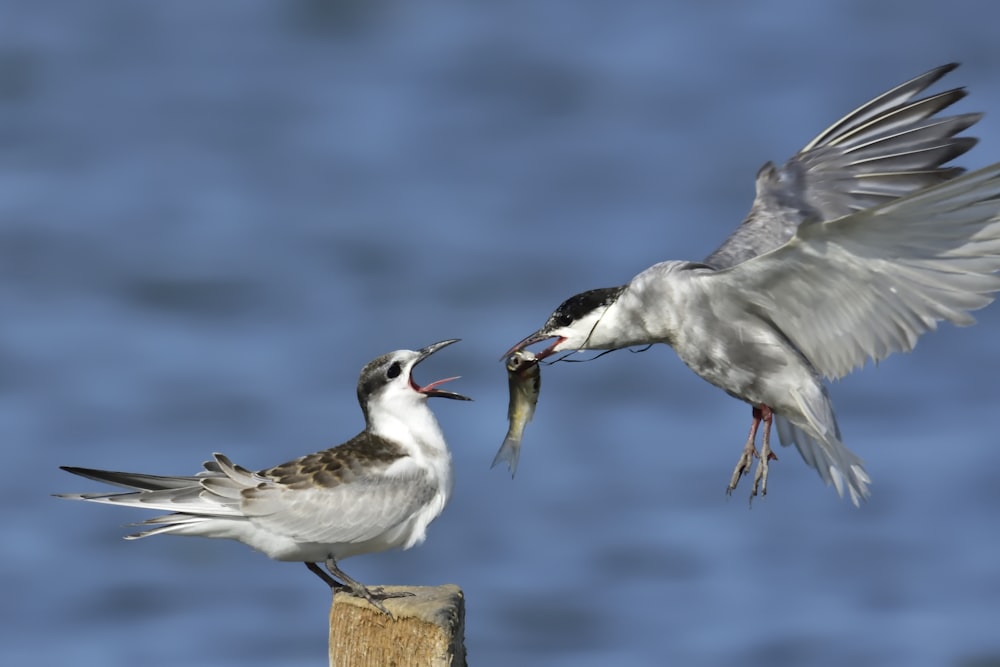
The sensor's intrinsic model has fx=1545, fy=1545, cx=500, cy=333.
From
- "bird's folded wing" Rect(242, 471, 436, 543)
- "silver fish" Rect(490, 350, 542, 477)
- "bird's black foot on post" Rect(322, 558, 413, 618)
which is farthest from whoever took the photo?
"silver fish" Rect(490, 350, 542, 477)

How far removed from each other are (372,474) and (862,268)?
94.2 inches

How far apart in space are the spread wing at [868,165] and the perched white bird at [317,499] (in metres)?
2.77

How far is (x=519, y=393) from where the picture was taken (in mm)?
7531

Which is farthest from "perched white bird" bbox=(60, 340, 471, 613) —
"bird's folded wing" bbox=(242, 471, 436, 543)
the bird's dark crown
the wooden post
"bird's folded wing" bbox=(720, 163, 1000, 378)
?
"bird's folded wing" bbox=(720, 163, 1000, 378)

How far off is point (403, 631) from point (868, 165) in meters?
4.87

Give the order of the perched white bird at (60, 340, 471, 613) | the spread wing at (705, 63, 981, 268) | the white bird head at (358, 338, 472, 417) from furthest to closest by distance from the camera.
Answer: the spread wing at (705, 63, 981, 268), the white bird head at (358, 338, 472, 417), the perched white bird at (60, 340, 471, 613)

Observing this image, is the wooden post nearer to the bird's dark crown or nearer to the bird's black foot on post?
the bird's black foot on post

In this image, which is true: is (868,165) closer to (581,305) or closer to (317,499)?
(581,305)

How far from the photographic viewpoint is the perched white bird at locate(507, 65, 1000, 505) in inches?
267

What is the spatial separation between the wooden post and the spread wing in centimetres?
373

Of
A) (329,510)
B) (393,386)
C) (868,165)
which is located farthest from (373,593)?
(868,165)

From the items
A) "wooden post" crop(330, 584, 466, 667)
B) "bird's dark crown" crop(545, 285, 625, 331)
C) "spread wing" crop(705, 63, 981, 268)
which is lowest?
"wooden post" crop(330, 584, 466, 667)

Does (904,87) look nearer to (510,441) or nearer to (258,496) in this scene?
(510,441)

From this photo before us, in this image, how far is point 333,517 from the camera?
21.4 ft
